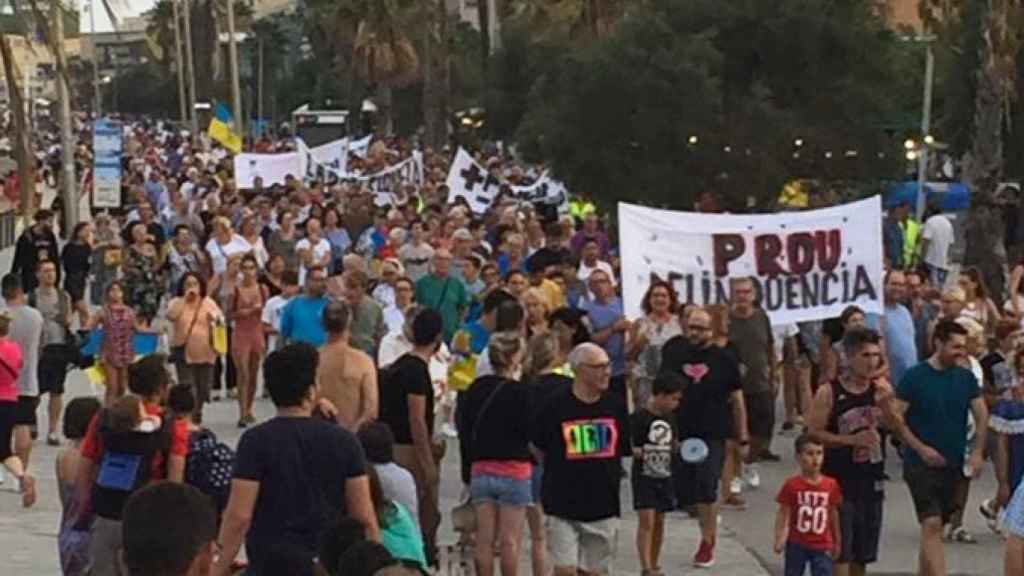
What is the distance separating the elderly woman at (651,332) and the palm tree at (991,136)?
947 centimetres

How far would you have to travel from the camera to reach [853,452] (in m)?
10.9

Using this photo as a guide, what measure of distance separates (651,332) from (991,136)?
41.7ft

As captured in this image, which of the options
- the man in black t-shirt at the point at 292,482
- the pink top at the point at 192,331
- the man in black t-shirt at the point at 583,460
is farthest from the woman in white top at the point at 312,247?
the man in black t-shirt at the point at 292,482

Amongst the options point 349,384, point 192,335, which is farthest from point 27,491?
point 349,384

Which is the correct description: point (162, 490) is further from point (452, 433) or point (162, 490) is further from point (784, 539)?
point (452, 433)

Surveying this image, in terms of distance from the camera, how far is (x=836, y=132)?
2817 cm

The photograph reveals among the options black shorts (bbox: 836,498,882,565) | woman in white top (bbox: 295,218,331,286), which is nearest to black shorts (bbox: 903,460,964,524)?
black shorts (bbox: 836,498,882,565)

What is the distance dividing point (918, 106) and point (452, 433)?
2970 cm

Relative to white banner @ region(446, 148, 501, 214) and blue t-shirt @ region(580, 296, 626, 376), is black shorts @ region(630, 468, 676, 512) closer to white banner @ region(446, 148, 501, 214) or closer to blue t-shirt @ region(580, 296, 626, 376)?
blue t-shirt @ region(580, 296, 626, 376)

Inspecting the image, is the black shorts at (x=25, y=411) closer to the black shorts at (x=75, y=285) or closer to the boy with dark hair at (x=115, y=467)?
the boy with dark hair at (x=115, y=467)

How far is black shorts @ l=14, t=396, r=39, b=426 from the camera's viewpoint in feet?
47.1

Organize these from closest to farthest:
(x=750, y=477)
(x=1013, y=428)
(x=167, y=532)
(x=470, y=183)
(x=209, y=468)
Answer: (x=167, y=532) → (x=209, y=468) → (x=1013, y=428) → (x=750, y=477) → (x=470, y=183)

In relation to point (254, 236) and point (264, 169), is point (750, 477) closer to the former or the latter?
point (254, 236)

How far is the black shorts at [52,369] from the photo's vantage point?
1633 centimetres
